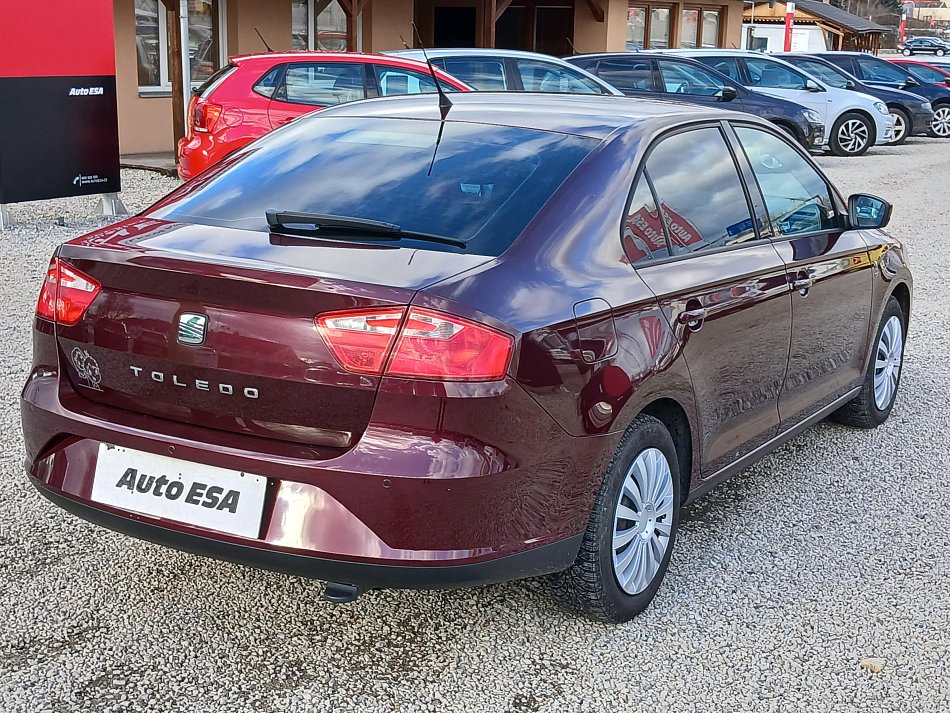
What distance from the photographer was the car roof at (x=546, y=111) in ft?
12.8

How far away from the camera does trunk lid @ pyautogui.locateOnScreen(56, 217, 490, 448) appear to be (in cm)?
301

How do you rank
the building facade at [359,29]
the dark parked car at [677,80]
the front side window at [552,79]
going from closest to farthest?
the front side window at [552,79], the building facade at [359,29], the dark parked car at [677,80]

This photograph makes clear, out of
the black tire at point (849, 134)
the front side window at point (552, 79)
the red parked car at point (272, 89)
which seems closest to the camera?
the red parked car at point (272, 89)

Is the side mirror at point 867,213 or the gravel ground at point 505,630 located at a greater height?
the side mirror at point 867,213

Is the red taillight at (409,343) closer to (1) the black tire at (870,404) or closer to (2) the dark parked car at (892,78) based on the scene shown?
(1) the black tire at (870,404)

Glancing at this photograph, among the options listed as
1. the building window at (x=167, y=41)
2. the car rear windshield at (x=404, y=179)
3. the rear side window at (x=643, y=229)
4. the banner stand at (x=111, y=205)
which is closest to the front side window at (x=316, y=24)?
the building window at (x=167, y=41)

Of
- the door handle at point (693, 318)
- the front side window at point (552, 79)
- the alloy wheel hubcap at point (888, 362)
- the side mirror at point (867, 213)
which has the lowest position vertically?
the alloy wheel hubcap at point (888, 362)

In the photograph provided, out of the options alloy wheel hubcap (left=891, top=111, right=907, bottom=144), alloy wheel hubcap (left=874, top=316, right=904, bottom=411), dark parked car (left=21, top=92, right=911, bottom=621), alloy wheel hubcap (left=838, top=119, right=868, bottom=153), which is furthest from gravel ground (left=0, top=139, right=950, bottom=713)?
alloy wheel hubcap (left=891, top=111, right=907, bottom=144)

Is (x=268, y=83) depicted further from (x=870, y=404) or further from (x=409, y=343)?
(x=409, y=343)

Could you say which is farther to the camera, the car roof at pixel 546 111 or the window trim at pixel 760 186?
the window trim at pixel 760 186

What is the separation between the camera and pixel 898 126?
74.9 feet

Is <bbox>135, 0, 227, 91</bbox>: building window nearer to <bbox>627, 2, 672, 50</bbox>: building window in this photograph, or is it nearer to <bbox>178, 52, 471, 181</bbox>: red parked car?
<bbox>178, 52, 471, 181</bbox>: red parked car

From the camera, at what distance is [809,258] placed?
4629mm

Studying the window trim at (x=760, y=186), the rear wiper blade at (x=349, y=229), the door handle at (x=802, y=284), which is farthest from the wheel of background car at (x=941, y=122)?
the rear wiper blade at (x=349, y=229)
